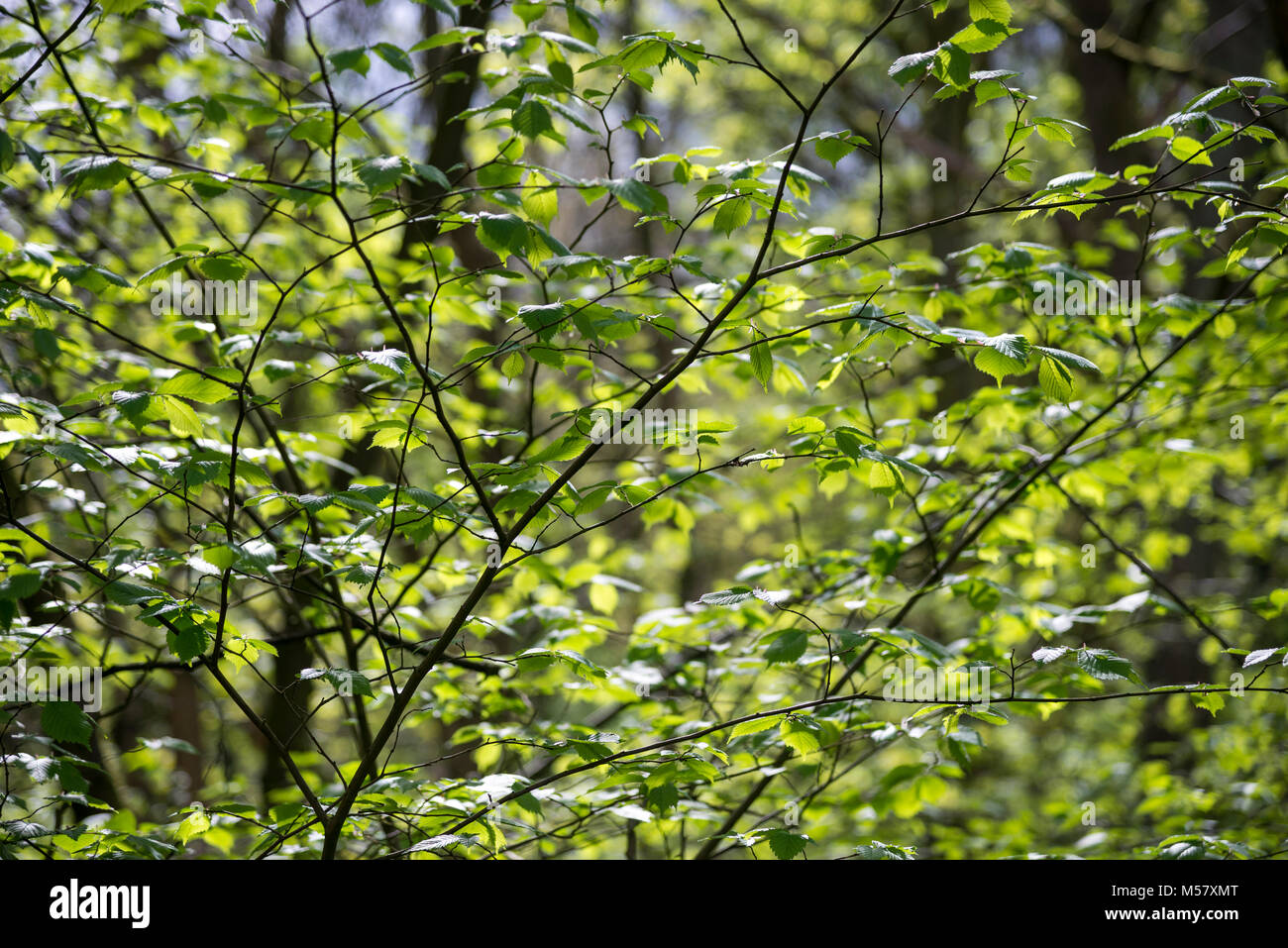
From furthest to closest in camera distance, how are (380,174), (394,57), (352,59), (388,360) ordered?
(394,57)
(352,59)
(380,174)
(388,360)

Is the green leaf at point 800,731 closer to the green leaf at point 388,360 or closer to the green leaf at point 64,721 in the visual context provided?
the green leaf at point 388,360

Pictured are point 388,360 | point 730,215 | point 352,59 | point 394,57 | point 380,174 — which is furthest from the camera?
point 394,57

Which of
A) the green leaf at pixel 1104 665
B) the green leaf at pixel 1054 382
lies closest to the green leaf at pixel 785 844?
the green leaf at pixel 1104 665

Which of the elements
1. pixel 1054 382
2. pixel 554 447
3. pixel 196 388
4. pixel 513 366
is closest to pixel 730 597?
pixel 554 447

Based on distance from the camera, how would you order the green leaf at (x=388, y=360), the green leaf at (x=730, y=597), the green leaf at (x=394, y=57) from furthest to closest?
the green leaf at (x=394, y=57)
the green leaf at (x=730, y=597)
the green leaf at (x=388, y=360)

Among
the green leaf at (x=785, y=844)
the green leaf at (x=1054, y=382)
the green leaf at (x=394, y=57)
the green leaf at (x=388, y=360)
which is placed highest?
the green leaf at (x=394, y=57)

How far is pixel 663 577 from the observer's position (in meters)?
12.6

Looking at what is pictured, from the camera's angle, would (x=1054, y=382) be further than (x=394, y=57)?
No

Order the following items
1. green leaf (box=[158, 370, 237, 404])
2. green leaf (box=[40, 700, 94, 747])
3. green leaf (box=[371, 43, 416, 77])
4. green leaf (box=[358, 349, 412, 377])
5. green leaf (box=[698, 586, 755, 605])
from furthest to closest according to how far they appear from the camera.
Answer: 1. green leaf (box=[371, 43, 416, 77])
2. green leaf (box=[698, 586, 755, 605])
3. green leaf (box=[158, 370, 237, 404])
4. green leaf (box=[40, 700, 94, 747])
5. green leaf (box=[358, 349, 412, 377])

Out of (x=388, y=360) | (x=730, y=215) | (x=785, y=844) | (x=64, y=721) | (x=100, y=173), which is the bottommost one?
(x=785, y=844)

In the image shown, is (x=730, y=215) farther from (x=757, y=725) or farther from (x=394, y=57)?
(x=757, y=725)

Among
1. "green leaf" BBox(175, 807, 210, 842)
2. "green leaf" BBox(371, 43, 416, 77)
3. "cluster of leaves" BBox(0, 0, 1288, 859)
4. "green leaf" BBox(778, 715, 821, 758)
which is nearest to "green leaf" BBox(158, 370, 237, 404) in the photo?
"cluster of leaves" BBox(0, 0, 1288, 859)

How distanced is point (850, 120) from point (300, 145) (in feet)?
19.6

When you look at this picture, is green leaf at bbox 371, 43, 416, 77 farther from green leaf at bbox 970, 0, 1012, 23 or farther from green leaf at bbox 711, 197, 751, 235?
green leaf at bbox 970, 0, 1012, 23
